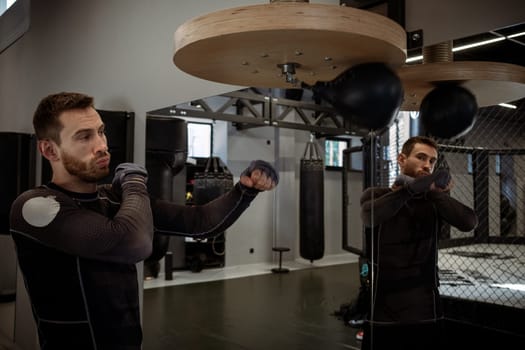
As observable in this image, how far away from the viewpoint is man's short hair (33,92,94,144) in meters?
1.51

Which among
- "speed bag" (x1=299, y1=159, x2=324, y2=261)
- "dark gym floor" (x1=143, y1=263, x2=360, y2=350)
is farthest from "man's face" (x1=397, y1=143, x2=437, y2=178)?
"speed bag" (x1=299, y1=159, x2=324, y2=261)

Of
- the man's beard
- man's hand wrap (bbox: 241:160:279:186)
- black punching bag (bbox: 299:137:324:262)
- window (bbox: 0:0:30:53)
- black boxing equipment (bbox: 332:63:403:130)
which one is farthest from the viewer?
window (bbox: 0:0:30:53)

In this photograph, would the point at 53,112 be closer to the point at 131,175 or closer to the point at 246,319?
the point at 131,175

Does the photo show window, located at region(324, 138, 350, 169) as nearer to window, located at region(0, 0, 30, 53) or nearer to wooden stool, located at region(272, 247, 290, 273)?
wooden stool, located at region(272, 247, 290, 273)

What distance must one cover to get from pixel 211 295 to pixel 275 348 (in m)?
0.73

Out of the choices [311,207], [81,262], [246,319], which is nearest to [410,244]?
[81,262]

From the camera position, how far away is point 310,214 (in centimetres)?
368

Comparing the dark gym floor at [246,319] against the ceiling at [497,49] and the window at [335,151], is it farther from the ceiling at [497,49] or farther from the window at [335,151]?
the ceiling at [497,49]

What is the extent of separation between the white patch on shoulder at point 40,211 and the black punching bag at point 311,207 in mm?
1344

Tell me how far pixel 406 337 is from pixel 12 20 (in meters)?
4.70

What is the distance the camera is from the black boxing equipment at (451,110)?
1234mm

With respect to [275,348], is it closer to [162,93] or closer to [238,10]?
[162,93]

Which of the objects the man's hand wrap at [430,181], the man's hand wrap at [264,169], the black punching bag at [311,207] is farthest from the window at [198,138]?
the man's hand wrap at [430,181]

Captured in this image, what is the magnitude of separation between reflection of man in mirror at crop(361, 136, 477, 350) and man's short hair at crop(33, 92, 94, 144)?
993 mm
